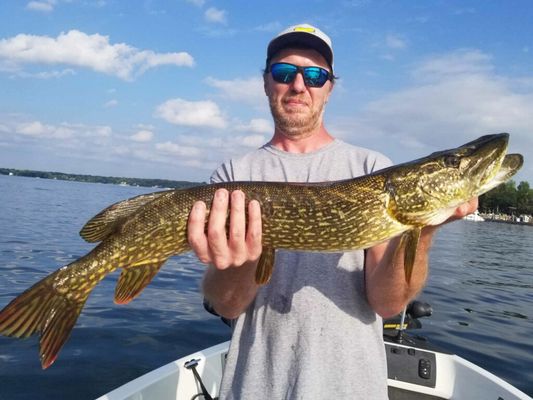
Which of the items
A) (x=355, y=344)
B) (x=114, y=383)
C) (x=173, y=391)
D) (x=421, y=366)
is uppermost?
(x=355, y=344)

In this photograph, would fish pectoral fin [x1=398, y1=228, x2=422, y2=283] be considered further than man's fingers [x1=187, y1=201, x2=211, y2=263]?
No

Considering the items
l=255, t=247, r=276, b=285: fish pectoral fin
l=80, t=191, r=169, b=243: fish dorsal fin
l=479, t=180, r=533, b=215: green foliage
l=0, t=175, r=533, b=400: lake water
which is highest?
l=479, t=180, r=533, b=215: green foliage

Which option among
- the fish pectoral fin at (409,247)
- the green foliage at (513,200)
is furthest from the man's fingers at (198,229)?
the green foliage at (513,200)

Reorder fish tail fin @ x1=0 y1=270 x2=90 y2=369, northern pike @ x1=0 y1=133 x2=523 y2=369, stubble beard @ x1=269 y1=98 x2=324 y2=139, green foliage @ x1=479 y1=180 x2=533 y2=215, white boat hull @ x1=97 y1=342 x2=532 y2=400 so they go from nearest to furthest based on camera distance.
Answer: fish tail fin @ x1=0 y1=270 x2=90 y2=369 → northern pike @ x1=0 y1=133 x2=523 y2=369 → stubble beard @ x1=269 y1=98 x2=324 y2=139 → white boat hull @ x1=97 y1=342 x2=532 y2=400 → green foliage @ x1=479 y1=180 x2=533 y2=215

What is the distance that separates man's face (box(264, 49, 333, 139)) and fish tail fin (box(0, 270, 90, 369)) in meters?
1.83

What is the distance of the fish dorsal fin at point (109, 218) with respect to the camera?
2856mm

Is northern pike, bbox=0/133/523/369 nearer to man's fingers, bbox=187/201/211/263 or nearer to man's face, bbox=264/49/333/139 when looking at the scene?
man's fingers, bbox=187/201/211/263

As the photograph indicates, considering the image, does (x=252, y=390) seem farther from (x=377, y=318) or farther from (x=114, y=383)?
(x=114, y=383)

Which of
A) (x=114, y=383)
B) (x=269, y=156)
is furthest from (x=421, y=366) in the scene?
(x=114, y=383)

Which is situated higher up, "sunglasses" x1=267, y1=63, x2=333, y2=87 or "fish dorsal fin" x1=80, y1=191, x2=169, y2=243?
"sunglasses" x1=267, y1=63, x2=333, y2=87

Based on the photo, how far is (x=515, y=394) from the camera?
155 inches

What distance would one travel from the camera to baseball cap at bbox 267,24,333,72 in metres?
3.27

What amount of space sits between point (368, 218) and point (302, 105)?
103cm

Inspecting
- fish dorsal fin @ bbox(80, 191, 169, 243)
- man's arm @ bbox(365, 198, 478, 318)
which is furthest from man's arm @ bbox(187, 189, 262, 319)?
man's arm @ bbox(365, 198, 478, 318)
